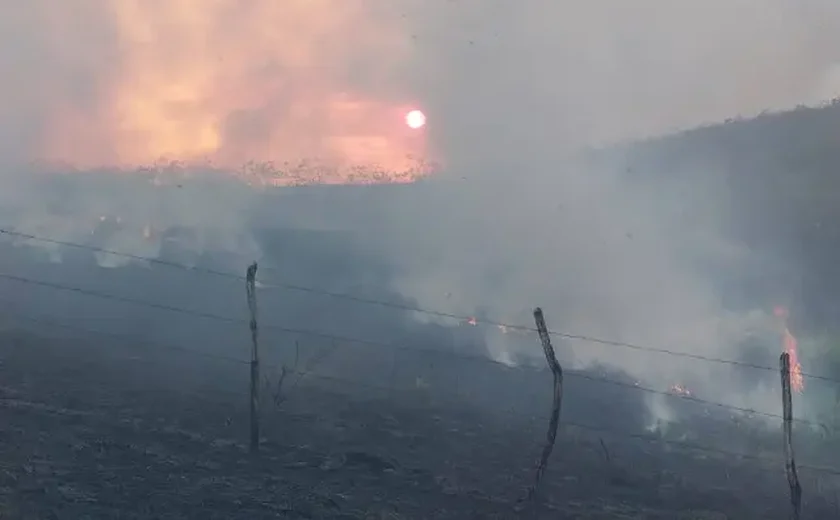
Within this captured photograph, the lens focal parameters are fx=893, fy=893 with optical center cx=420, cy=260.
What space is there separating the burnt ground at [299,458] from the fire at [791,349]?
31.2 ft

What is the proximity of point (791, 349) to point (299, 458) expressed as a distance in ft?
76.1

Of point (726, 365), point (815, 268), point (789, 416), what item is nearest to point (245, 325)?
point (726, 365)

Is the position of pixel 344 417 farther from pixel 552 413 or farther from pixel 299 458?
pixel 552 413

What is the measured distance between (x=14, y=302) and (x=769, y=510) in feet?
80.6

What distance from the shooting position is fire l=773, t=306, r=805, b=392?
31.1 metres

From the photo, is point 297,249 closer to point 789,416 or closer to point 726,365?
point 726,365

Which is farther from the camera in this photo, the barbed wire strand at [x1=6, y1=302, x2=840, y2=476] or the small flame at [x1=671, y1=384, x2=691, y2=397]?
the small flame at [x1=671, y1=384, x2=691, y2=397]

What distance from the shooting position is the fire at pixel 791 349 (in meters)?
31.1

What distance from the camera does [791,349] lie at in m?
33.2

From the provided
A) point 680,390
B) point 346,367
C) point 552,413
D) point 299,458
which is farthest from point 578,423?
point 299,458

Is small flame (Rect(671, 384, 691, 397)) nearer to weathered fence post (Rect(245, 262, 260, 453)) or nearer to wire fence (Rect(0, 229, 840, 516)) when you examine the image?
wire fence (Rect(0, 229, 840, 516))

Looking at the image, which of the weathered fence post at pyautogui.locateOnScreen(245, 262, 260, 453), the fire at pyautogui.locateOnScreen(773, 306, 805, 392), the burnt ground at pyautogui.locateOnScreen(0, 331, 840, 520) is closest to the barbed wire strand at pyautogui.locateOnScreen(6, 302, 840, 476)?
the burnt ground at pyautogui.locateOnScreen(0, 331, 840, 520)

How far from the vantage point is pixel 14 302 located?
99.7 ft

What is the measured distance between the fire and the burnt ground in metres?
9.51
